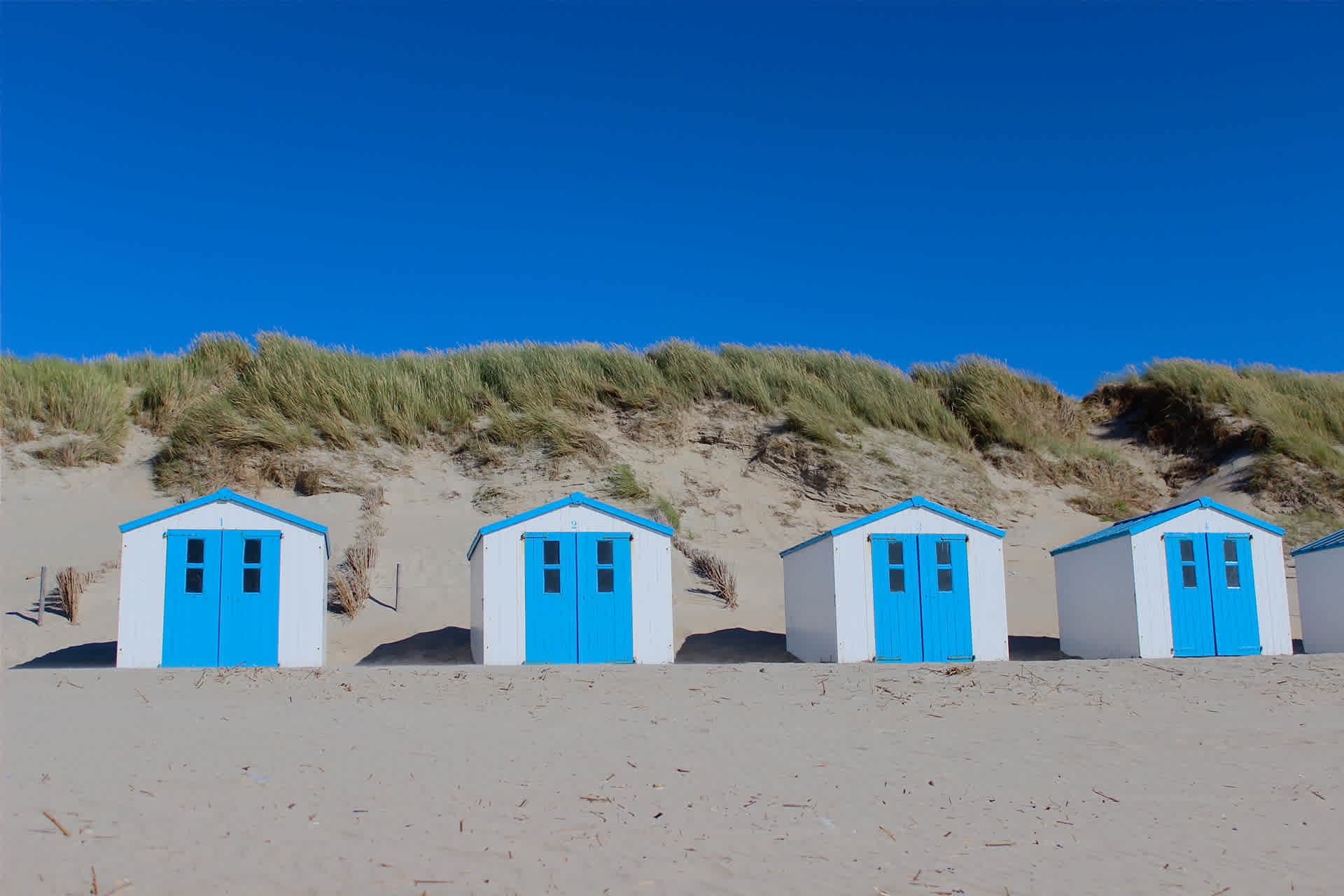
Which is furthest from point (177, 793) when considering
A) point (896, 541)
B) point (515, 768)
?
point (896, 541)

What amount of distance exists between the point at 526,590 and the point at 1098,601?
8509 mm

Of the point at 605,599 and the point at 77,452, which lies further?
the point at 77,452

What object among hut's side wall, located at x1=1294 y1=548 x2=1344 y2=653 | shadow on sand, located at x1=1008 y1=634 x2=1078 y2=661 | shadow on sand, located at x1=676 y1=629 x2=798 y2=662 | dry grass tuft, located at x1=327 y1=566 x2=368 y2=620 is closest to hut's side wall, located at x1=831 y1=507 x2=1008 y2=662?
shadow on sand, located at x1=1008 y1=634 x2=1078 y2=661

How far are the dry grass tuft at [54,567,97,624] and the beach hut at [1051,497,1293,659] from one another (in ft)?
50.8

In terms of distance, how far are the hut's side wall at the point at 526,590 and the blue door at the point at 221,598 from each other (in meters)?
2.79

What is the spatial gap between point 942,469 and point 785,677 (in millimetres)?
14313

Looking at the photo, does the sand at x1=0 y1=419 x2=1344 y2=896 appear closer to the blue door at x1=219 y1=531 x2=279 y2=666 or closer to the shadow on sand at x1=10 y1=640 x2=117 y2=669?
the shadow on sand at x1=10 y1=640 x2=117 y2=669

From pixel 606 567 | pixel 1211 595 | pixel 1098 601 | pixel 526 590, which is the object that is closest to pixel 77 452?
pixel 526 590

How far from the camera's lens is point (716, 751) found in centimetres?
829

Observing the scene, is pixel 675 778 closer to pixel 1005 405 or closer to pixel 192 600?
pixel 192 600

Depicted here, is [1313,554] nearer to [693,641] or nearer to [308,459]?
[693,641]

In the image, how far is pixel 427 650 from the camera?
16672 millimetres

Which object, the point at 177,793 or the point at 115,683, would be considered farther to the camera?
the point at 115,683

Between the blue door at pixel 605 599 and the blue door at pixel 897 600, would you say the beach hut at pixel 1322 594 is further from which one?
the blue door at pixel 605 599
